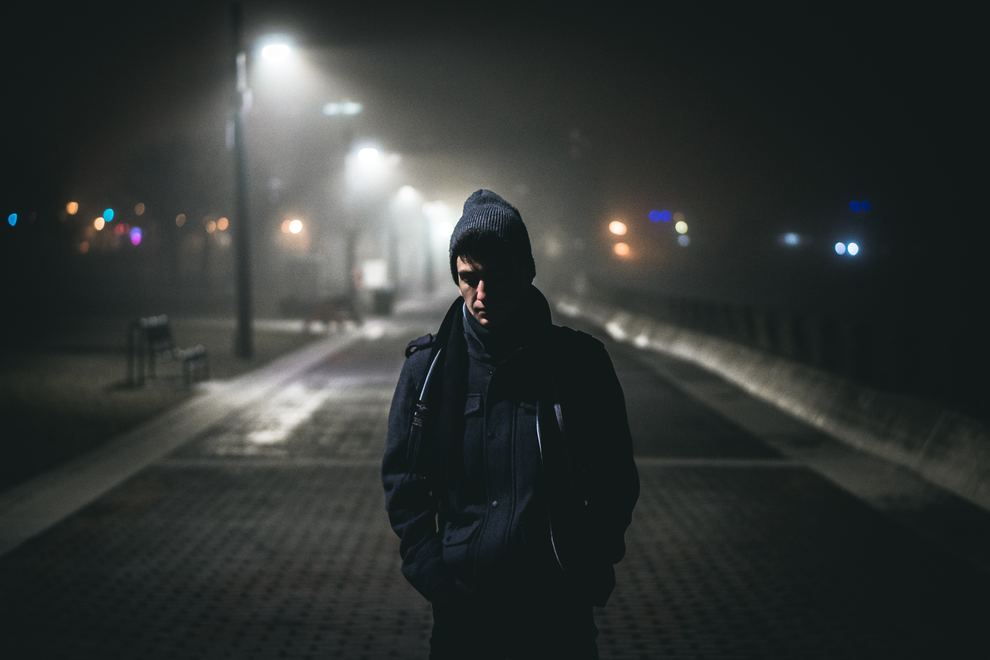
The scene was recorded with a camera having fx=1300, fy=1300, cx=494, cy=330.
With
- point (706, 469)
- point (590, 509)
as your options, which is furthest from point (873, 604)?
point (706, 469)

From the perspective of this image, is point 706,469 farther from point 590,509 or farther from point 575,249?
point 575,249

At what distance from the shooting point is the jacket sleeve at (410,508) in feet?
11.8

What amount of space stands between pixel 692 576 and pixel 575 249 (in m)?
72.2

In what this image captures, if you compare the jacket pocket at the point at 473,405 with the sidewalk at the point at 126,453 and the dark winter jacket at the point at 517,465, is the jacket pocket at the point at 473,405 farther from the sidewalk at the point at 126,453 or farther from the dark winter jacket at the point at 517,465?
the sidewalk at the point at 126,453

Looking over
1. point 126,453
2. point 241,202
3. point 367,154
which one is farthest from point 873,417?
point 367,154

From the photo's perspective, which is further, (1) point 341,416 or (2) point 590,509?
(1) point 341,416

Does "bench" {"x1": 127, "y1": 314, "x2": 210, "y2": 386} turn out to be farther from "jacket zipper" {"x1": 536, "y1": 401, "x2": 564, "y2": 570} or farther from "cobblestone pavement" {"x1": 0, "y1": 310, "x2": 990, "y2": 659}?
"jacket zipper" {"x1": 536, "y1": 401, "x2": 564, "y2": 570}

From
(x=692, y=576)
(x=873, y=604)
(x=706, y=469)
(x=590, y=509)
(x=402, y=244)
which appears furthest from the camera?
(x=402, y=244)

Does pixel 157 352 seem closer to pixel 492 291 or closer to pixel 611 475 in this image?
pixel 492 291

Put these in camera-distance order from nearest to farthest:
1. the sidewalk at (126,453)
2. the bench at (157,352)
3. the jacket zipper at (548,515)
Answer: the jacket zipper at (548,515), the sidewalk at (126,453), the bench at (157,352)

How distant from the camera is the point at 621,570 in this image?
827cm

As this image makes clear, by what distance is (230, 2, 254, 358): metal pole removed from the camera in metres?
25.7

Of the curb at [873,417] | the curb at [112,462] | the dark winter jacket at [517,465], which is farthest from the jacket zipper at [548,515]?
the curb at [873,417]

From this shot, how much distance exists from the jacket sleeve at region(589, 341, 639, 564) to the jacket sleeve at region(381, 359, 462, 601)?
1.45 ft
